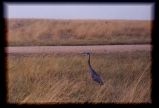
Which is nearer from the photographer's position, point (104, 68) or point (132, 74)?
point (132, 74)

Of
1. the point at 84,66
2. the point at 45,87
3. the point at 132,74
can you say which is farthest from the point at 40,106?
the point at 84,66

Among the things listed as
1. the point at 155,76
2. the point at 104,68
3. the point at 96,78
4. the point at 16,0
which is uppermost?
the point at 16,0

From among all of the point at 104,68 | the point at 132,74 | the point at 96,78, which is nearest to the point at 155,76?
the point at 96,78

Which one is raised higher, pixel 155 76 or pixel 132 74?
pixel 155 76

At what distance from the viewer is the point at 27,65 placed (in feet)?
26.8

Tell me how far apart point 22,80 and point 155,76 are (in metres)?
3.46

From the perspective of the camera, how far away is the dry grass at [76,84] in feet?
18.1

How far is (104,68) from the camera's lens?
26.5 feet

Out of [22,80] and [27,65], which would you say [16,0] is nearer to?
[22,80]

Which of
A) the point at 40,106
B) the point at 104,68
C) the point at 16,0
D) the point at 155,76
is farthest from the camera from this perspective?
the point at 104,68

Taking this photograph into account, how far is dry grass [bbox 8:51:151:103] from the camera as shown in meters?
5.52

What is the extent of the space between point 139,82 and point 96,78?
2.53 ft

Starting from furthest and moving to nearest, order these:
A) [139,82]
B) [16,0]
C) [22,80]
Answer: [22,80]
[139,82]
[16,0]

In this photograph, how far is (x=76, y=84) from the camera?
622 centimetres
